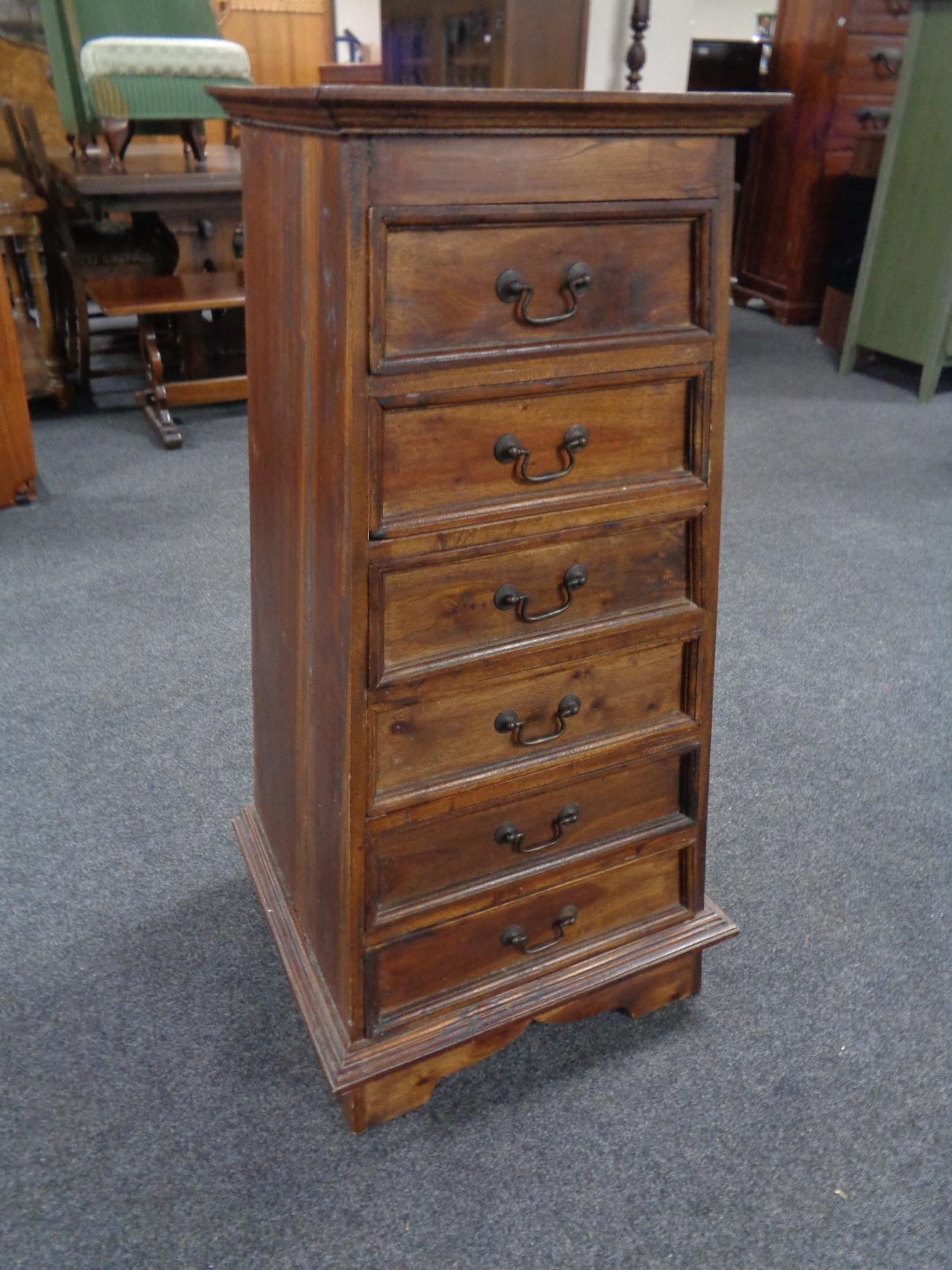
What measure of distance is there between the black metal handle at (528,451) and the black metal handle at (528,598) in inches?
4.3

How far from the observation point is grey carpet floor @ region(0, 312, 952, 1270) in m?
1.15

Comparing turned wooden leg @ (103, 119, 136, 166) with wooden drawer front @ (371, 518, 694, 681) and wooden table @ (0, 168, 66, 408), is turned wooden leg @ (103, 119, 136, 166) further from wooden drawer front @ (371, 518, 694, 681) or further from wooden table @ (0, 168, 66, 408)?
wooden drawer front @ (371, 518, 694, 681)

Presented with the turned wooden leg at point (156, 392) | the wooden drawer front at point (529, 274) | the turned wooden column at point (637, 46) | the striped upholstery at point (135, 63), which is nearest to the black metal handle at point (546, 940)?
the wooden drawer front at point (529, 274)

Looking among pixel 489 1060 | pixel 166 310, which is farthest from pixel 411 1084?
pixel 166 310

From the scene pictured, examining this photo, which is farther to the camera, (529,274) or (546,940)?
(546,940)

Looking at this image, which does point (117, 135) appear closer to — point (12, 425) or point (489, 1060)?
point (12, 425)

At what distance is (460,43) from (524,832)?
3.07ft

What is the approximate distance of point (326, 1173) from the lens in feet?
3.91

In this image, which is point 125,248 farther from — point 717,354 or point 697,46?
point 717,354

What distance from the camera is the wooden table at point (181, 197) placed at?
3.50 m

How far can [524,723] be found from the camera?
1159mm

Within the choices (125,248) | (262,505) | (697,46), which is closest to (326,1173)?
(262,505)

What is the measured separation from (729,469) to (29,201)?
237cm

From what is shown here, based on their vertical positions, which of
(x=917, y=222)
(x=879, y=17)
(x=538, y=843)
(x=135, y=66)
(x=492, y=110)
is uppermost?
(x=879, y=17)
